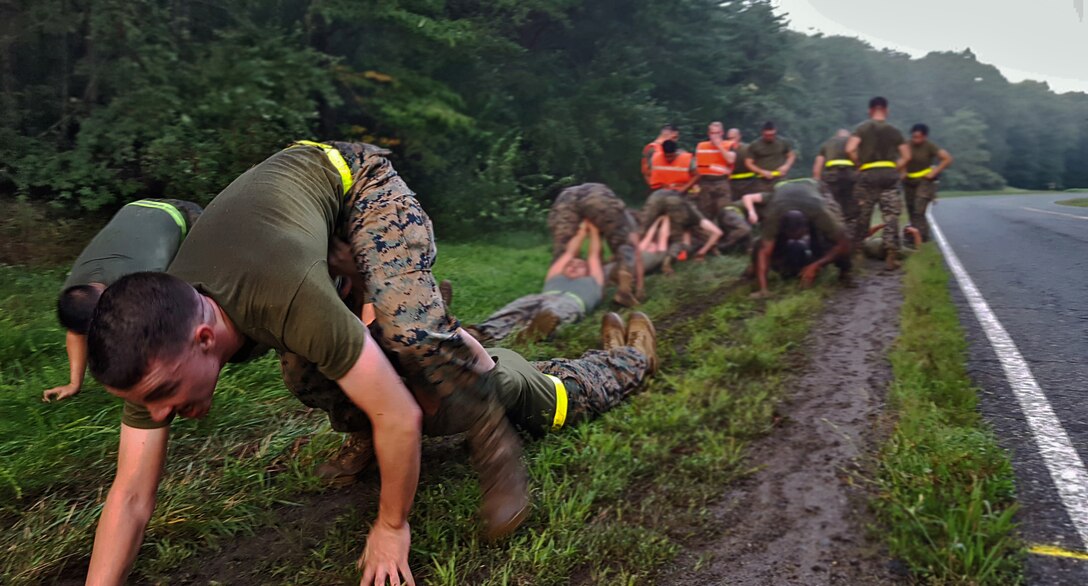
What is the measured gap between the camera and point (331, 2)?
10141mm

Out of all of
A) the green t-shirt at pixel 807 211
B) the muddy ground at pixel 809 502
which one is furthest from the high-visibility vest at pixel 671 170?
the muddy ground at pixel 809 502

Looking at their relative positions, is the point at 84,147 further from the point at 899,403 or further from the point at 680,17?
the point at 680,17

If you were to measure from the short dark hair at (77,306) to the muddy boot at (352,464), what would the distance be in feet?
4.88

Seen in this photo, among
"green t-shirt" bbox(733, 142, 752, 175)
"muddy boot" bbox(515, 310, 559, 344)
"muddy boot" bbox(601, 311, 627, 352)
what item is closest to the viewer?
"muddy boot" bbox(601, 311, 627, 352)

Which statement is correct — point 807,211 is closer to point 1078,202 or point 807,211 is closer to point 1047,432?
point 1047,432

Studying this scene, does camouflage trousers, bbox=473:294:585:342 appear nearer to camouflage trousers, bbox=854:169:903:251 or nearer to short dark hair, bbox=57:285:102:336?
short dark hair, bbox=57:285:102:336

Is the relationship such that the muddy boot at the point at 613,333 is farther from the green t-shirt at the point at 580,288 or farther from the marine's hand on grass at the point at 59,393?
the marine's hand on grass at the point at 59,393

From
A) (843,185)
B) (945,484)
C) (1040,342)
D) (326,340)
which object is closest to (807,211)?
(1040,342)

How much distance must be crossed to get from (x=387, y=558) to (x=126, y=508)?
2.60 feet

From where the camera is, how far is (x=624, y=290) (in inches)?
259

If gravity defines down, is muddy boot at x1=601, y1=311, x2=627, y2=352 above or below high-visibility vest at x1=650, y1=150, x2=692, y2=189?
below

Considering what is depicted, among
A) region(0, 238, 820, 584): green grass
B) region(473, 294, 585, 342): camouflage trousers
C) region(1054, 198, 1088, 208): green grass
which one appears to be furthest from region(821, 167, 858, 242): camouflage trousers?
region(0, 238, 820, 584): green grass

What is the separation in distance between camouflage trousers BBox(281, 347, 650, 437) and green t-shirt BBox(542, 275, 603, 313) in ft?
7.41

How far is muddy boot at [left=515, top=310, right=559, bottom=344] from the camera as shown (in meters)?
5.11
